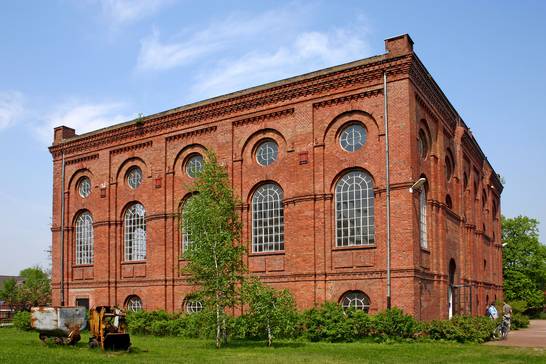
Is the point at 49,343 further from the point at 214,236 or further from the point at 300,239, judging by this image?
the point at 300,239

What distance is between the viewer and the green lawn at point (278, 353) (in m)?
18.3

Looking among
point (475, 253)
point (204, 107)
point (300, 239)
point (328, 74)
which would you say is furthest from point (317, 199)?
point (475, 253)

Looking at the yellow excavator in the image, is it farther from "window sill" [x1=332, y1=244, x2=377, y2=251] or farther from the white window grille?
the white window grille

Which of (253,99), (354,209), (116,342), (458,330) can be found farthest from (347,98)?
(116,342)

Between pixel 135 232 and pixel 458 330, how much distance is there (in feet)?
59.6

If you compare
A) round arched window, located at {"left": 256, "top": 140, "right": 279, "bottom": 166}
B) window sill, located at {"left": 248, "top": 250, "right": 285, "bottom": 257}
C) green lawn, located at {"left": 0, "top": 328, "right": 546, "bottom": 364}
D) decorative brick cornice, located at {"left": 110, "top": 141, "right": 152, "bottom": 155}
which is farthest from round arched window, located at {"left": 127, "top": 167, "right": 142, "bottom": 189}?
green lawn, located at {"left": 0, "top": 328, "right": 546, "bottom": 364}

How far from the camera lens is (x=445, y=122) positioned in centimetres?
3136

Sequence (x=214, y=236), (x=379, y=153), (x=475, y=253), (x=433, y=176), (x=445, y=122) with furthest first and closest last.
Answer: (x=475, y=253), (x=445, y=122), (x=433, y=176), (x=379, y=153), (x=214, y=236)

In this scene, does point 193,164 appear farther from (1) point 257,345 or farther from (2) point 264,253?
(1) point 257,345

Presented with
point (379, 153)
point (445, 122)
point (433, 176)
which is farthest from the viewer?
point (445, 122)

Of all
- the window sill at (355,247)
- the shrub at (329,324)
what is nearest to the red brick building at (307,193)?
the window sill at (355,247)

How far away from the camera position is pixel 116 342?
2084cm

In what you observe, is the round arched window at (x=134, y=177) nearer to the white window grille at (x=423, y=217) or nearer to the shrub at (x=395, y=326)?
the white window grille at (x=423, y=217)

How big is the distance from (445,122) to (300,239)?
32.5 ft
